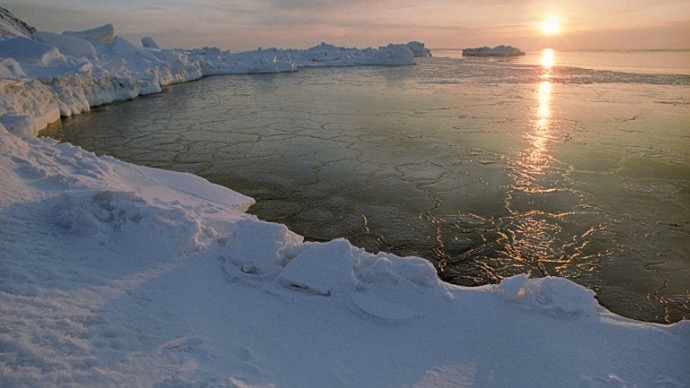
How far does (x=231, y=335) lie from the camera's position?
2330 millimetres

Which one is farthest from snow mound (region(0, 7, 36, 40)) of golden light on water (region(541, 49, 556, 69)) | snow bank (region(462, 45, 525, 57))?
snow bank (region(462, 45, 525, 57))

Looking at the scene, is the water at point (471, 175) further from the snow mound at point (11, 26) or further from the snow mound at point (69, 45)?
the snow mound at point (11, 26)

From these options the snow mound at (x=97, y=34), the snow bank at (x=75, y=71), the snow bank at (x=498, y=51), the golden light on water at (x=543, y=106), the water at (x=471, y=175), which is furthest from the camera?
the snow bank at (x=498, y=51)

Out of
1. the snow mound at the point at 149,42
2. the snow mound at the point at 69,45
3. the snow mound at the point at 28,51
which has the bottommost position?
the snow mound at the point at 28,51

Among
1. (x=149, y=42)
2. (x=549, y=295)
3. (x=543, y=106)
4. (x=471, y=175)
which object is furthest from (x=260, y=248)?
(x=149, y=42)

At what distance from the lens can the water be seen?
3895 mm

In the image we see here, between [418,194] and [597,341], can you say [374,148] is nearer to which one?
[418,194]

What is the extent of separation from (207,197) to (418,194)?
269 centimetres

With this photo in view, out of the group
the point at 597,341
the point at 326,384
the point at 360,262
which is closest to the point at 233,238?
the point at 360,262

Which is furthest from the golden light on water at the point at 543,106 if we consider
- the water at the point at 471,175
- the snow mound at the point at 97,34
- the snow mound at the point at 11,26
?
the snow mound at the point at 97,34

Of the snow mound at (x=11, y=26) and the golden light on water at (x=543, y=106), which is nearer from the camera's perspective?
the golden light on water at (x=543, y=106)

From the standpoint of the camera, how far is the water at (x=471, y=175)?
3895mm

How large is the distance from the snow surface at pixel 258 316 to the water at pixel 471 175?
0.94 m

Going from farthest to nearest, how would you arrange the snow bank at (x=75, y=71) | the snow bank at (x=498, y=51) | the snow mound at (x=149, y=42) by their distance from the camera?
the snow bank at (x=498, y=51) → the snow mound at (x=149, y=42) → the snow bank at (x=75, y=71)
